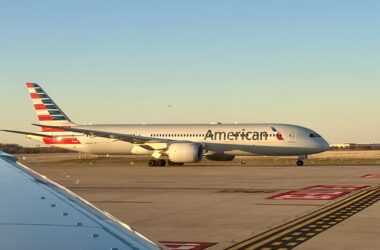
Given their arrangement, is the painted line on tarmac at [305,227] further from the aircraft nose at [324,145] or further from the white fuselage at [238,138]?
the aircraft nose at [324,145]

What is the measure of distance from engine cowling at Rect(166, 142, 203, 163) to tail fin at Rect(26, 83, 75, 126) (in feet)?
48.6

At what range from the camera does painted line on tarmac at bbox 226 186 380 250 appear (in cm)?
956

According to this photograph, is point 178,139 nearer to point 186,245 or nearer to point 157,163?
point 157,163

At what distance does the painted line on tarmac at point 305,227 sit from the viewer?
9562 millimetres

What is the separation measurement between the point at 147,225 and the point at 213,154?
33.7m

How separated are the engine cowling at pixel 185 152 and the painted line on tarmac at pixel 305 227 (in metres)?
24.2

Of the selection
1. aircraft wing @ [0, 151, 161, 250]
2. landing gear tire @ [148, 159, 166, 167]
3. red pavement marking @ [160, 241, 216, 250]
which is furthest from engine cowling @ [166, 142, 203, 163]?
aircraft wing @ [0, 151, 161, 250]

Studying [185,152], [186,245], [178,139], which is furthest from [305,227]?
[178,139]

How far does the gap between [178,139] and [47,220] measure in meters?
45.0

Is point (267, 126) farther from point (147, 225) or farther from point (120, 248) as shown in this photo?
point (120, 248)

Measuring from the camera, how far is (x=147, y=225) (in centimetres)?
1230

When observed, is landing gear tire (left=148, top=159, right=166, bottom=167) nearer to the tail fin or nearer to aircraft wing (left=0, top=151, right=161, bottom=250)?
the tail fin

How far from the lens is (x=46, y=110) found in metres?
52.7

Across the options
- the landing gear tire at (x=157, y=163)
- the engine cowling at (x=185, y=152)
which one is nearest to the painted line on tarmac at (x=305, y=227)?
the engine cowling at (x=185, y=152)
